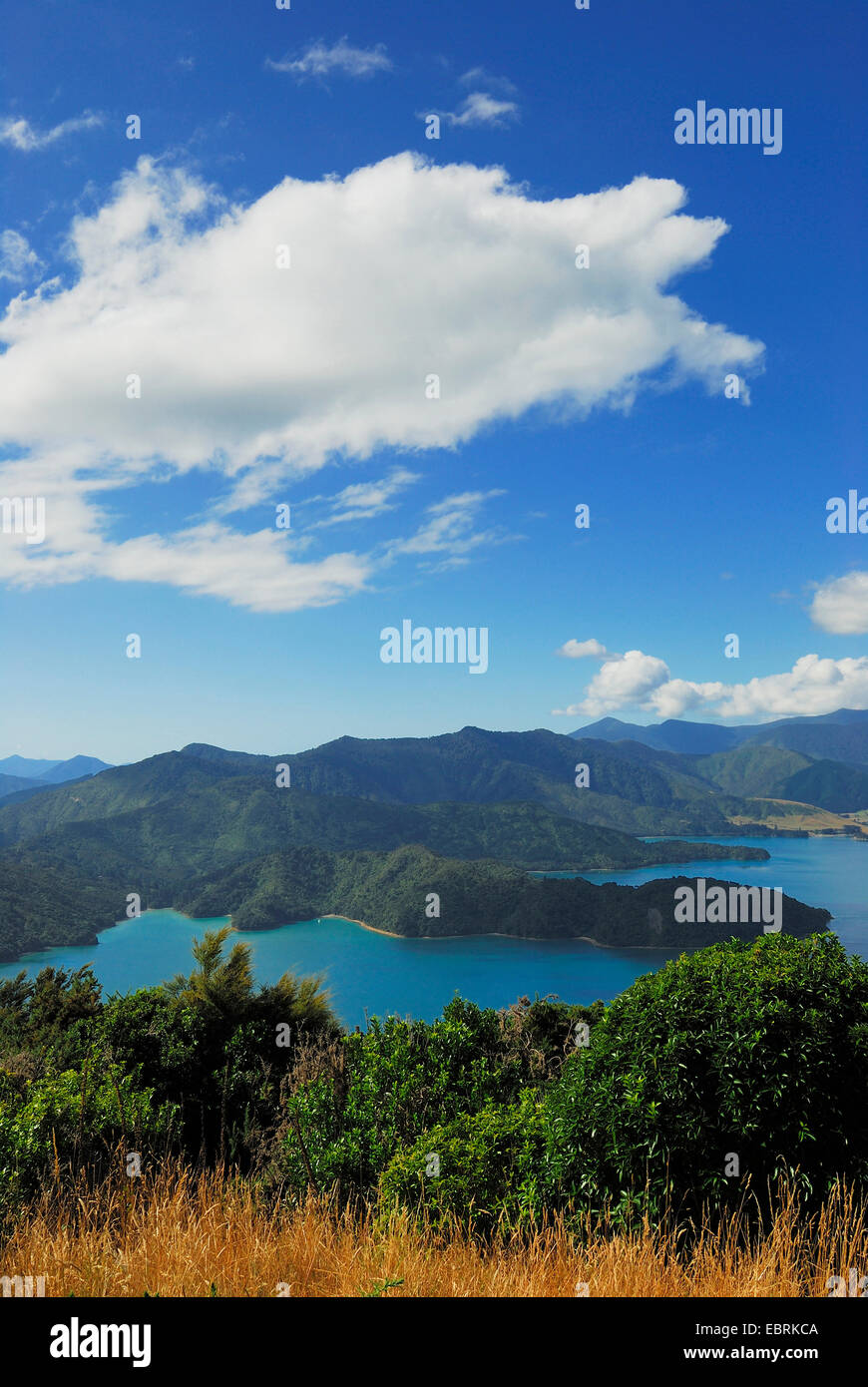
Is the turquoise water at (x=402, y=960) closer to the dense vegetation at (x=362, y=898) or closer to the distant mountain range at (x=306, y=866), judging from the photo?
the dense vegetation at (x=362, y=898)

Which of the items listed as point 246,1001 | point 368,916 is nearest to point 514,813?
point 368,916

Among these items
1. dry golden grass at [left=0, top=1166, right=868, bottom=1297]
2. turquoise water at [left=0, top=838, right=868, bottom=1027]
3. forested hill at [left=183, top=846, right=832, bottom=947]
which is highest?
dry golden grass at [left=0, top=1166, right=868, bottom=1297]

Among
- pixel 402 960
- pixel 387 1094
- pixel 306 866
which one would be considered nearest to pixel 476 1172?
pixel 387 1094

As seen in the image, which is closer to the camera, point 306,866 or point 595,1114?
point 595,1114

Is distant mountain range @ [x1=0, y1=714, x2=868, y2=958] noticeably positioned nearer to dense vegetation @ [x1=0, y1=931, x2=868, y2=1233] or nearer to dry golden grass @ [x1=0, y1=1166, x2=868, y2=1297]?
dense vegetation @ [x1=0, y1=931, x2=868, y2=1233]

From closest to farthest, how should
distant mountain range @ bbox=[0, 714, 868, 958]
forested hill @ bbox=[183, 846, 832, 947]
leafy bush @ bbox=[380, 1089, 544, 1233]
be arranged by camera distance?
leafy bush @ bbox=[380, 1089, 544, 1233] → forested hill @ bbox=[183, 846, 832, 947] → distant mountain range @ bbox=[0, 714, 868, 958]

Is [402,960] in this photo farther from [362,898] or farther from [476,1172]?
[476,1172]

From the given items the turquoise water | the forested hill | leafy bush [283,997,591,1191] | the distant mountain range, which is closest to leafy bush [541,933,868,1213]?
leafy bush [283,997,591,1191]
